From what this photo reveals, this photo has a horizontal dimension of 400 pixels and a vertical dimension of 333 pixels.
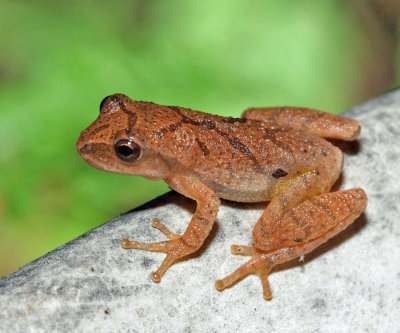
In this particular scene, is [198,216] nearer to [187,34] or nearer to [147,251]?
[147,251]

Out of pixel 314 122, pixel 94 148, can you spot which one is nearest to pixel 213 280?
pixel 94 148

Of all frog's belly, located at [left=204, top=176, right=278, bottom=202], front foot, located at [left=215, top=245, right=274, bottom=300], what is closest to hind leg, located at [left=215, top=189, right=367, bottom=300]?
front foot, located at [left=215, top=245, right=274, bottom=300]

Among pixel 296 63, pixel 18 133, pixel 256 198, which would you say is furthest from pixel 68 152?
pixel 296 63

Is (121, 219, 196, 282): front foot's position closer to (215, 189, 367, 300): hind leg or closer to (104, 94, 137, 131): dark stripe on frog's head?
(215, 189, 367, 300): hind leg

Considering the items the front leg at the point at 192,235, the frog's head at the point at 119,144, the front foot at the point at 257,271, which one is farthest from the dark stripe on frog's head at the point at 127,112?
the front foot at the point at 257,271

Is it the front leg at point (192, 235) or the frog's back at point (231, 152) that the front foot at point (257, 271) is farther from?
the frog's back at point (231, 152)

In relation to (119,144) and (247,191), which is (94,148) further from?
(247,191)
